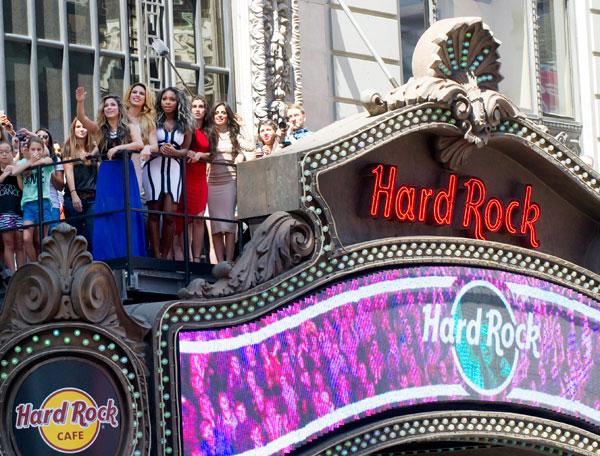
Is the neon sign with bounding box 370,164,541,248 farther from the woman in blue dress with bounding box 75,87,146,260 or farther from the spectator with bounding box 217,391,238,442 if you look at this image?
the spectator with bounding box 217,391,238,442

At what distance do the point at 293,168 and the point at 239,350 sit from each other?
5.15ft

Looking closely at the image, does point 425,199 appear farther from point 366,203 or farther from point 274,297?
point 274,297

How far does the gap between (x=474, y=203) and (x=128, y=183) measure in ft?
11.2

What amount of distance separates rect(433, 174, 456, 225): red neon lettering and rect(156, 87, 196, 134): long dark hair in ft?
7.49

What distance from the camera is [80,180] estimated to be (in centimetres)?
1636

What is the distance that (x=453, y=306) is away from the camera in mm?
16875

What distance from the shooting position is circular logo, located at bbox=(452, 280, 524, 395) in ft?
55.4

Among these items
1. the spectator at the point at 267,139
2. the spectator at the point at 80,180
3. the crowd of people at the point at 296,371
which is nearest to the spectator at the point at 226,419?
the crowd of people at the point at 296,371

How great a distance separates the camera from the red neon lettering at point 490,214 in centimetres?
1758

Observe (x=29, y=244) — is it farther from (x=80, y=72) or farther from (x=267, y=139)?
(x=80, y=72)

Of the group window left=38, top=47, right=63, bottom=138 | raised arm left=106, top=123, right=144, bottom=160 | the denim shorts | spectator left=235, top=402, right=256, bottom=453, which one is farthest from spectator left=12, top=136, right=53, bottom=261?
window left=38, top=47, right=63, bottom=138

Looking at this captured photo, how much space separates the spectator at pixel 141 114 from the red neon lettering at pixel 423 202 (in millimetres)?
2440

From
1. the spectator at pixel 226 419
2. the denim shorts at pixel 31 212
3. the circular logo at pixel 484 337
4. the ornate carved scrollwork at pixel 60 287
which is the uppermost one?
the denim shorts at pixel 31 212

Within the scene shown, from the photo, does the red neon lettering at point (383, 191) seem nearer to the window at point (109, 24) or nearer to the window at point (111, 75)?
the window at point (111, 75)
